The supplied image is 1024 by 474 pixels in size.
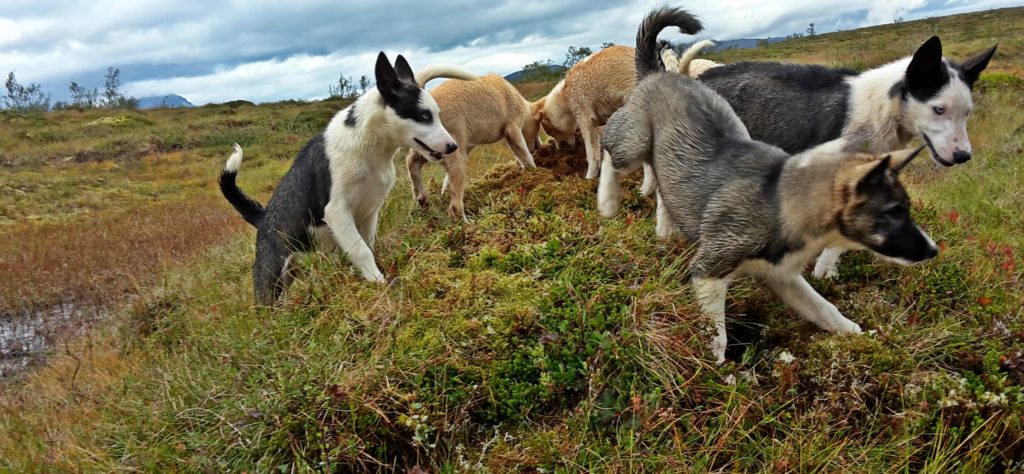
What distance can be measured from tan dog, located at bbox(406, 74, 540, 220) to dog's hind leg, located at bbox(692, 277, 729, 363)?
10.2 feet

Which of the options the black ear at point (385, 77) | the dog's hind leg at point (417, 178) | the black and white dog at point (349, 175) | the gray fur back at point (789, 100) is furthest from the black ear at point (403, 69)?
the gray fur back at point (789, 100)

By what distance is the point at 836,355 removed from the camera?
3.27 metres

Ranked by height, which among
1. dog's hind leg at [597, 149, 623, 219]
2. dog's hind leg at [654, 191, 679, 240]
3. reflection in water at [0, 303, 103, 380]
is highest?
dog's hind leg at [597, 149, 623, 219]

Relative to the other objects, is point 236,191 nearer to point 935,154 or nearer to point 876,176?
point 876,176

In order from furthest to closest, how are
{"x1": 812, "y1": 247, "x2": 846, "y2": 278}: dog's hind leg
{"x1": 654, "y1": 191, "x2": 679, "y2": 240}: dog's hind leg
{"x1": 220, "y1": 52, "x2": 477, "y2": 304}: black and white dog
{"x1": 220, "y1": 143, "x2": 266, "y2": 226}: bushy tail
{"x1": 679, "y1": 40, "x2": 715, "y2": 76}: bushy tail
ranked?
1. {"x1": 679, "y1": 40, "x2": 715, "y2": 76}: bushy tail
2. {"x1": 220, "y1": 143, "x2": 266, "y2": 226}: bushy tail
3. {"x1": 220, "y1": 52, "x2": 477, "y2": 304}: black and white dog
4. {"x1": 654, "y1": 191, "x2": 679, "y2": 240}: dog's hind leg
5. {"x1": 812, "y1": 247, "x2": 846, "y2": 278}: dog's hind leg

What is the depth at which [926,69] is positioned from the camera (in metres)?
4.16

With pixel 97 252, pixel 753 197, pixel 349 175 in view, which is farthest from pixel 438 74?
pixel 97 252


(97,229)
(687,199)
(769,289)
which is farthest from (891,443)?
(97,229)

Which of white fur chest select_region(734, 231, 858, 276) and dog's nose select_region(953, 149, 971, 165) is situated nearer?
white fur chest select_region(734, 231, 858, 276)

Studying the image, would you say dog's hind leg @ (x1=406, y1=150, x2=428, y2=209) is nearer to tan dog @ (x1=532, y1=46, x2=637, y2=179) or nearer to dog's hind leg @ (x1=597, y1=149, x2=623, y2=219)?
tan dog @ (x1=532, y1=46, x2=637, y2=179)

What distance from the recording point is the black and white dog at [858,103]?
164 inches

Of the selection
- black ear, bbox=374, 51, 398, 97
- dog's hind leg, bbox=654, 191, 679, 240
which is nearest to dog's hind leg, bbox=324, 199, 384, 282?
black ear, bbox=374, 51, 398, 97

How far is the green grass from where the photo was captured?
2.89m

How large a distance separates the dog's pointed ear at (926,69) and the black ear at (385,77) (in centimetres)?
381
